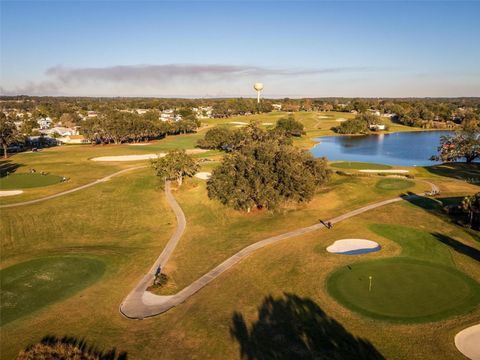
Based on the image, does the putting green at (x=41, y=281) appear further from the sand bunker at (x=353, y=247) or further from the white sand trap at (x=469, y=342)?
the white sand trap at (x=469, y=342)

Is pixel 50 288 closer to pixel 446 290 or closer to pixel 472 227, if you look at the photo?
pixel 446 290

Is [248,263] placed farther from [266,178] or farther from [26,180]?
[26,180]

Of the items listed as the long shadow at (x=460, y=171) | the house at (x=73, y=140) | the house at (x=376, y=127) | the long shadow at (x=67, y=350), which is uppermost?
the house at (x=376, y=127)

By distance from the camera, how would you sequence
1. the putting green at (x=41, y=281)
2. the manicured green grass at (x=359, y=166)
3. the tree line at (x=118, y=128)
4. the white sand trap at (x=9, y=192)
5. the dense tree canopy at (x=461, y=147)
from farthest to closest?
the tree line at (x=118, y=128) → the dense tree canopy at (x=461, y=147) → the manicured green grass at (x=359, y=166) → the white sand trap at (x=9, y=192) → the putting green at (x=41, y=281)

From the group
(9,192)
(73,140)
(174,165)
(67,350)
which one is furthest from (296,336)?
(73,140)

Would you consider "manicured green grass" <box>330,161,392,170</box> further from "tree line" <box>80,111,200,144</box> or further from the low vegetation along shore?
"tree line" <box>80,111,200,144</box>

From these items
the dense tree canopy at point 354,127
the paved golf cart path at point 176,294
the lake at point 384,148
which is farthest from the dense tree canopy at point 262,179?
the dense tree canopy at point 354,127

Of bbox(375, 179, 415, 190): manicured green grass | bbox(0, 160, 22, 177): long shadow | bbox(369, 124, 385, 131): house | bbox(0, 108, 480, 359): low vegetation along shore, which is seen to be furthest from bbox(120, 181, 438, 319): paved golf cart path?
bbox(369, 124, 385, 131): house
